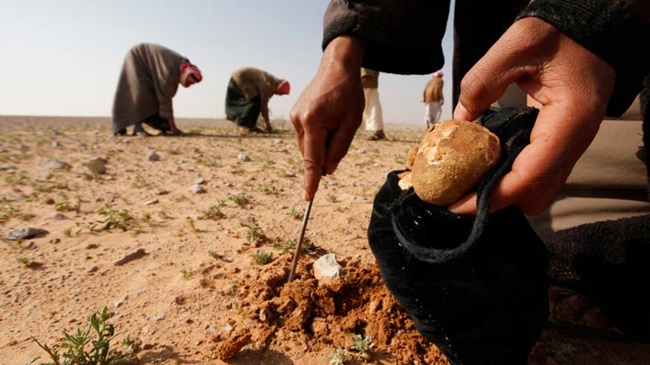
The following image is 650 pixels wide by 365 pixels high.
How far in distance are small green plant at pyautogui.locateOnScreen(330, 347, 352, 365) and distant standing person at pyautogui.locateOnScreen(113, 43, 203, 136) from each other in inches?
297

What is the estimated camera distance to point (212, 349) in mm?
1432

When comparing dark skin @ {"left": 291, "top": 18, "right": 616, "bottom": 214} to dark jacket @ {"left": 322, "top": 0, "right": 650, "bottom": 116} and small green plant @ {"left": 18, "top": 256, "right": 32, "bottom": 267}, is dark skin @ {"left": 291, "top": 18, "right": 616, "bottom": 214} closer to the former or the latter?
dark jacket @ {"left": 322, "top": 0, "right": 650, "bottom": 116}

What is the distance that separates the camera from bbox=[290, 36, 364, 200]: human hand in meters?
1.33

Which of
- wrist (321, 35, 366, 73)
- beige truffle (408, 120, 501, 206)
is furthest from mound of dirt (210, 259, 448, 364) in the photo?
wrist (321, 35, 366, 73)

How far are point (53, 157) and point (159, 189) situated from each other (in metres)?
2.55

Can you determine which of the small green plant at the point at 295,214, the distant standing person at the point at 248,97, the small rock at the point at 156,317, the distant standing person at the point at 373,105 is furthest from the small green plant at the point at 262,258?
the distant standing person at the point at 248,97

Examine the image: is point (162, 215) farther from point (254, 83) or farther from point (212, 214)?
point (254, 83)

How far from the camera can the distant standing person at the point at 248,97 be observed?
962 centimetres

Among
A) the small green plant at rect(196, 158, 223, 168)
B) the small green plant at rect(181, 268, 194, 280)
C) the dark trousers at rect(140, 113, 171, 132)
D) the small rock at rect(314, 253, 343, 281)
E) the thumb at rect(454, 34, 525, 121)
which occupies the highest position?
the thumb at rect(454, 34, 525, 121)

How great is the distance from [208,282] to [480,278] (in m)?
1.30

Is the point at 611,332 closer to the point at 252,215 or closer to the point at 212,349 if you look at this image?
the point at 212,349

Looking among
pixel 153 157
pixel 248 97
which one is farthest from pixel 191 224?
pixel 248 97

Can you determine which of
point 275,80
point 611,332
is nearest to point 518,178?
point 611,332

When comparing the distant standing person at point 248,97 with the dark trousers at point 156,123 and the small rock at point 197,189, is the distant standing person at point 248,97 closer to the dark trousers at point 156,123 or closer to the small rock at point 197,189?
the dark trousers at point 156,123
